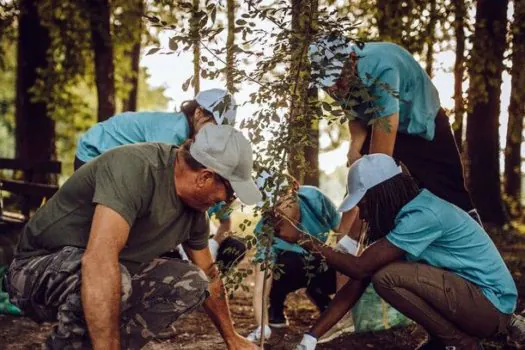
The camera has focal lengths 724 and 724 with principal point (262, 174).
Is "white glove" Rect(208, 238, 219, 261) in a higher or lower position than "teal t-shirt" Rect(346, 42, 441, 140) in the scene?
lower

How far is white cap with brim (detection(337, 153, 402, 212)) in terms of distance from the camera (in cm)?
364

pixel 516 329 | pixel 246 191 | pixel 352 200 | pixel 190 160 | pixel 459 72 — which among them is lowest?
pixel 516 329

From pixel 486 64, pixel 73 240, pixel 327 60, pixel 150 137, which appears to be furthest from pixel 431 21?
pixel 73 240

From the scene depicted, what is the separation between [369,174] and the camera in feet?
12.0

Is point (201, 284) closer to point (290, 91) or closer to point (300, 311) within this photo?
point (290, 91)

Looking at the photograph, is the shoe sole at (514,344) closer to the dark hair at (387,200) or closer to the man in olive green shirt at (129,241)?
the dark hair at (387,200)

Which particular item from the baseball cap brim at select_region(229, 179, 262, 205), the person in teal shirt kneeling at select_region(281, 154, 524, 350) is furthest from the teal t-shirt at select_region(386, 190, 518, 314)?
the baseball cap brim at select_region(229, 179, 262, 205)

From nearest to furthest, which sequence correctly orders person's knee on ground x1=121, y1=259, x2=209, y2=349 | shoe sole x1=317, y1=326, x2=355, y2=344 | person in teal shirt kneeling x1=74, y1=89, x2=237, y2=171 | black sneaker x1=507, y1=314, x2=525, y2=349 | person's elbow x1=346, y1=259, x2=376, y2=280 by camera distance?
person's knee on ground x1=121, y1=259, x2=209, y2=349
person's elbow x1=346, y1=259, x2=376, y2=280
black sneaker x1=507, y1=314, x2=525, y2=349
person in teal shirt kneeling x1=74, y1=89, x2=237, y2=171
shoe sole x1=317, y1=326, x2=355, y2=344

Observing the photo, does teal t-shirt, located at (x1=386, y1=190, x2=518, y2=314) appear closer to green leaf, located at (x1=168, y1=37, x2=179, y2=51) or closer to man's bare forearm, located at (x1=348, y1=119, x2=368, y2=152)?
man's bare forearm, located at (x1=348, y1=119, x2=368, y2=152)

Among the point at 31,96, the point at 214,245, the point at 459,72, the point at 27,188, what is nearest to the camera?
the point at 214,245

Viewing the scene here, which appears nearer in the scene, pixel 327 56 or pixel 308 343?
pixel 327 56

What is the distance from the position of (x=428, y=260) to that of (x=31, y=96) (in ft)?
32.0

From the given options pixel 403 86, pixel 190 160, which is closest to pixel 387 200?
pixel 403 86

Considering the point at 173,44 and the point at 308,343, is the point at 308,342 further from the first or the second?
the point at 173,44
